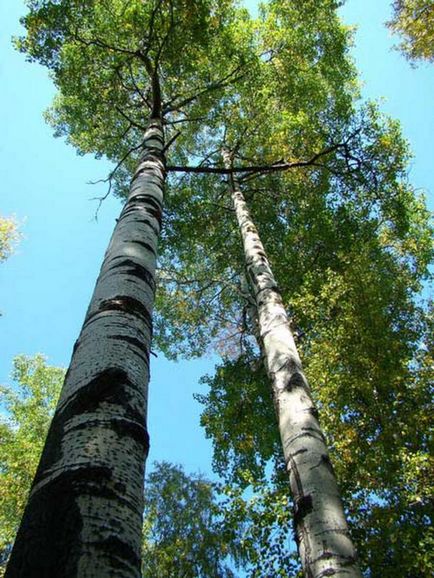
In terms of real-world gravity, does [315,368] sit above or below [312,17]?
below

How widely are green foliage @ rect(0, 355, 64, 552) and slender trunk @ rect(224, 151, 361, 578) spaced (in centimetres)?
1234

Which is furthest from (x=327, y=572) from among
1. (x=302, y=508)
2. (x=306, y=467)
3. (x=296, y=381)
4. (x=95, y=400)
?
(x=95, y=400)

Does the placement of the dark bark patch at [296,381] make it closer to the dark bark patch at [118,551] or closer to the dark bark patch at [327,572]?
the dark bark patch at [327,572]

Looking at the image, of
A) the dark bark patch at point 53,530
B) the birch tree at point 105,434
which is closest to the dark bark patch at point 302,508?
the birch tree at point 105,434

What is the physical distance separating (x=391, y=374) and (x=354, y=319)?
134 cm

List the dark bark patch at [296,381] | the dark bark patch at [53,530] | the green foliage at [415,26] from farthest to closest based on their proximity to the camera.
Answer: the green foliage at [415,26], the dark bark patch at [296,381], the dark bark patch at [53,530]

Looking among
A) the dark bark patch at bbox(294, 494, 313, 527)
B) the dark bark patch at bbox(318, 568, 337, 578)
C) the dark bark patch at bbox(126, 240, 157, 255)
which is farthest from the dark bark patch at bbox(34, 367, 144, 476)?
the dark bark patch at bbox(294, 494, 313, 527)

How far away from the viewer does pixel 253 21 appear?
13031 millimetres

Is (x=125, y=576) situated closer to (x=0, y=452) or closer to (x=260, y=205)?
(x=260, y=205)

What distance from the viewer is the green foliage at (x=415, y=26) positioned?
1198cm

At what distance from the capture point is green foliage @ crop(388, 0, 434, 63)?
1198 cm

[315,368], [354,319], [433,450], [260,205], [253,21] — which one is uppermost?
[253,21]

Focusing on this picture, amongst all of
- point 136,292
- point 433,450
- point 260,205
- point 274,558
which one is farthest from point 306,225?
point 136,292

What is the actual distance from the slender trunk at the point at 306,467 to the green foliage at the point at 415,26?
1069cm
